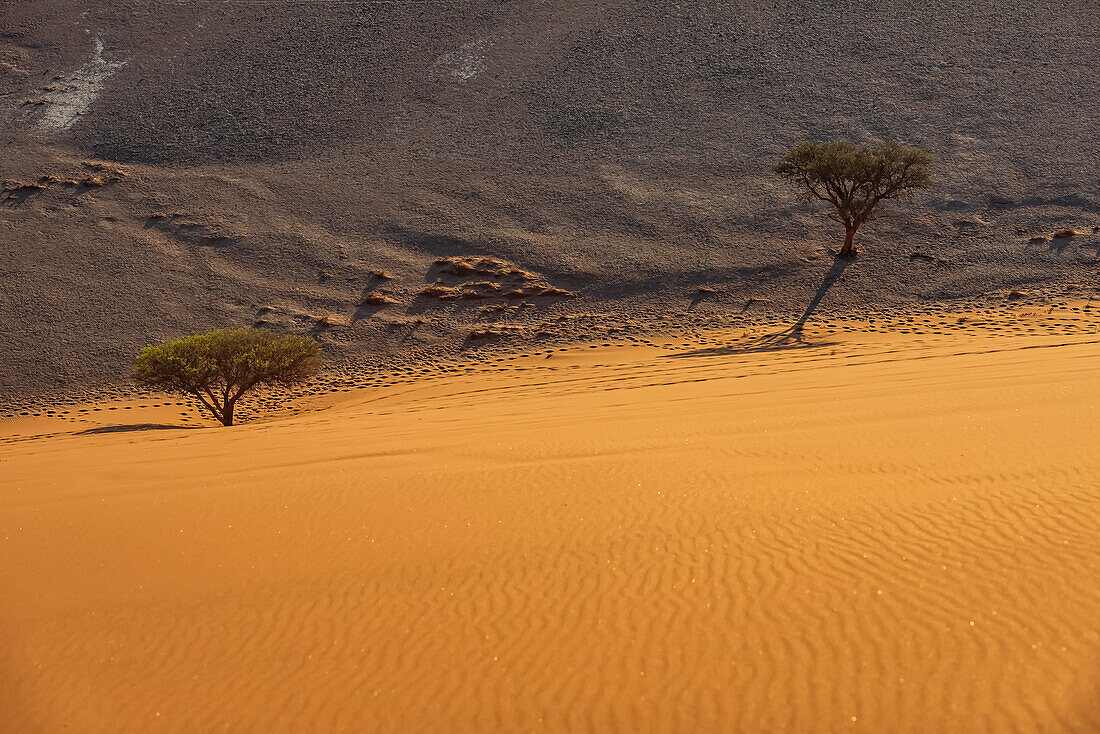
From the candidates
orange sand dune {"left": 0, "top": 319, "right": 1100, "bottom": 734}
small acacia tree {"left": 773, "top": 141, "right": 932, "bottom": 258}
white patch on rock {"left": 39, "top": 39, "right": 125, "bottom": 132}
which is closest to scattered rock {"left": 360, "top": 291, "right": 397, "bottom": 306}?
small acacia tree {"left": 773, "top": 141, "right": 932, "bottom": 258}

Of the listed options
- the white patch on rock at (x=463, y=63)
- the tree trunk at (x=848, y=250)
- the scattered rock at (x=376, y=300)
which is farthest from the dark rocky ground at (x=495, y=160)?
the tree trunk at (x=848, y=250)

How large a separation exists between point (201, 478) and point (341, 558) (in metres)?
3.13

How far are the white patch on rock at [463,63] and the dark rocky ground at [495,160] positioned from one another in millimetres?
182

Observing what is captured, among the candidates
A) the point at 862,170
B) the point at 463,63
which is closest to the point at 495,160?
the point at 463,63

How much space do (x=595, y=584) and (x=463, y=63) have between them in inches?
1865

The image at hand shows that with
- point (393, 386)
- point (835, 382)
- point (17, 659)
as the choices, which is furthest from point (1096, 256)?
point (17, 659)

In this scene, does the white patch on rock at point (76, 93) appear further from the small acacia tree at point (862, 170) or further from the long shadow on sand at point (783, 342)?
the long shadow on sand at point (783, 342)

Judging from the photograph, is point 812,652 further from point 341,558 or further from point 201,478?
point 201,478

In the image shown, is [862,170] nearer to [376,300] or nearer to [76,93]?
[376,300]

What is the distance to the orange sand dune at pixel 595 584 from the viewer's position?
3.27 meters

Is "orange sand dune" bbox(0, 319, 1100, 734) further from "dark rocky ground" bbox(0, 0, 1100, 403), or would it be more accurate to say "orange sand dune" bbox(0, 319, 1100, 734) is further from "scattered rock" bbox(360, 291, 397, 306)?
"scattered rock" bbox(360, 291, 397, 306)

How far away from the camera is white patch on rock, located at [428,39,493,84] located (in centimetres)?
4597

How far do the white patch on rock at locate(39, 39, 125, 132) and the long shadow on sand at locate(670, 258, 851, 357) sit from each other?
4033cm

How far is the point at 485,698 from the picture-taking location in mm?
3426
